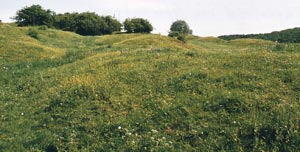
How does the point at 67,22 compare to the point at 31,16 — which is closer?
the point at 31,16

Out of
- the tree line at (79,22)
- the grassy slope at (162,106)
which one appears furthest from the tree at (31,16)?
the grassy slope at (162,106)

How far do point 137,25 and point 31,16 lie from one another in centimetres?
2466

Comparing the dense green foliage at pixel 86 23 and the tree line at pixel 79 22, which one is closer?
the tree line at pixel 79 22

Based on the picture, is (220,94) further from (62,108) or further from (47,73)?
(47,73)

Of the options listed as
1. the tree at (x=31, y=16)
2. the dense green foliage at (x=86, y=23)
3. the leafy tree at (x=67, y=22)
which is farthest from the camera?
the dense green foliage at (x=86, y=23)

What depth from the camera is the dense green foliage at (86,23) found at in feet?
313

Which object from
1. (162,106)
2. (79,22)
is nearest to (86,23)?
(79,22)

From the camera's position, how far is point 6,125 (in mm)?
13812

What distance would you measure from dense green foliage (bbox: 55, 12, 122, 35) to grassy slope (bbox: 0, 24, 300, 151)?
7699 cm

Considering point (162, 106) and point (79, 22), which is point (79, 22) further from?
point (162, 106)

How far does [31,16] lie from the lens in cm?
8400

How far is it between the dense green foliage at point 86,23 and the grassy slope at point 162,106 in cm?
7699

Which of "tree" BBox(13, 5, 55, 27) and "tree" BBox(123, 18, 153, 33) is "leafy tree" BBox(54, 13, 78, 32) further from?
"tree" BBox(123, 18, 153, 33)

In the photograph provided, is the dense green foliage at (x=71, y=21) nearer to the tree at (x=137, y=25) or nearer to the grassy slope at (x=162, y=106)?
the tree at (x=137, y=25)
